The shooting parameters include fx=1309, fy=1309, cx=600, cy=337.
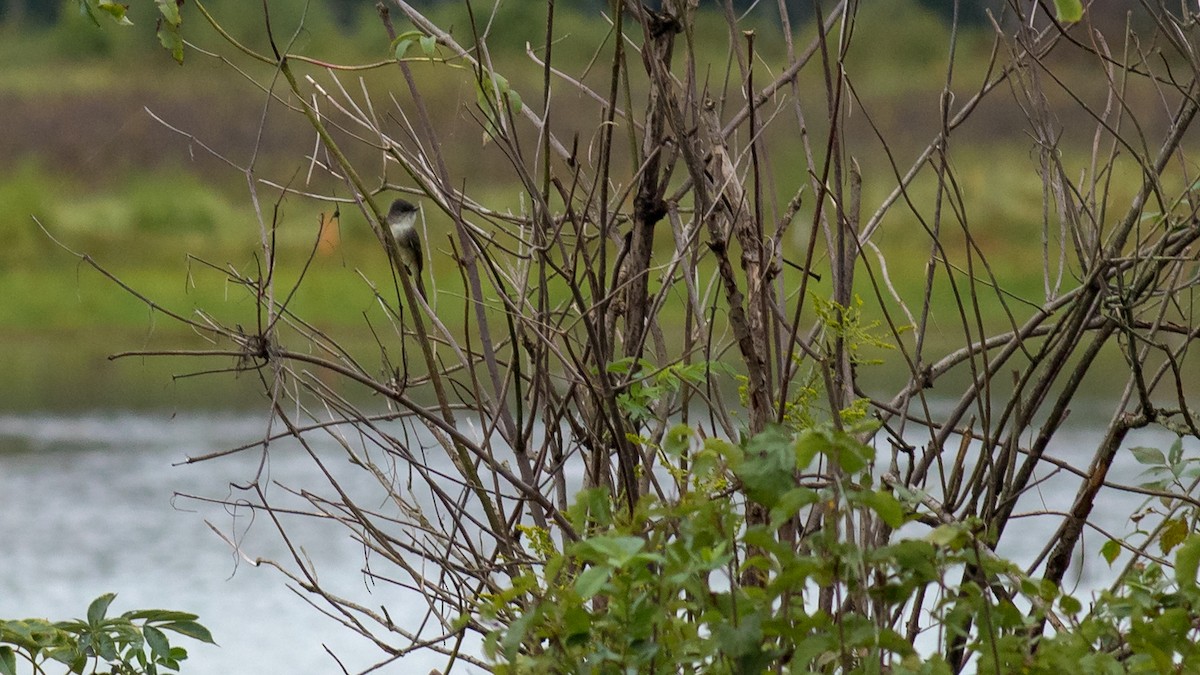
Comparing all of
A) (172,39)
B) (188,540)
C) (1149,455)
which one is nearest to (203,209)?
(188,540)

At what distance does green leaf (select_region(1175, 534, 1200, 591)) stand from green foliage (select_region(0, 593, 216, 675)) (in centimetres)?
97

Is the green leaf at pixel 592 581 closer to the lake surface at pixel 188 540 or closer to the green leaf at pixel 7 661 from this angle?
the green leaf at pixel 7 661

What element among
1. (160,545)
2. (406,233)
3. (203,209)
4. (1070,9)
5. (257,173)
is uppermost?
(203,209)

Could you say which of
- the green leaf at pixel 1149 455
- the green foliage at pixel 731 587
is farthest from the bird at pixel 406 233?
the green foliage at pixel 731 587

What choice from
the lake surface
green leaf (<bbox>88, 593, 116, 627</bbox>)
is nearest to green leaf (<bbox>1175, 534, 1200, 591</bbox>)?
green leaf (<bbox>88, 593, 116, 627</bbox>)

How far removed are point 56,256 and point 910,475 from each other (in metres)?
A: 10.3

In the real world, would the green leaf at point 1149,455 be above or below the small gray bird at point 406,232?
below

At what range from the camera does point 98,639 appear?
1361mm

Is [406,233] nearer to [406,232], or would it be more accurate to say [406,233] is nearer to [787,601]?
[406,232]

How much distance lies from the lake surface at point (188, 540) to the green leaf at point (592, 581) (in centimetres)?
150

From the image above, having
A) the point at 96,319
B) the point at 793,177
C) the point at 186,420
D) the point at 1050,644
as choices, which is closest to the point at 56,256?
the point at 96,319

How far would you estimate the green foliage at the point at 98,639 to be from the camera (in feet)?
4.45

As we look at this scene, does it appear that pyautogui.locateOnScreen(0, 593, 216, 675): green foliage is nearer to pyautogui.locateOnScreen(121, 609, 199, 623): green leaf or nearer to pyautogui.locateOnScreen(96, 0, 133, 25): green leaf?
pyautogui.locateOnScreen(121, 609, 199, 623): green leaf

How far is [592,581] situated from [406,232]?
1841 mm
